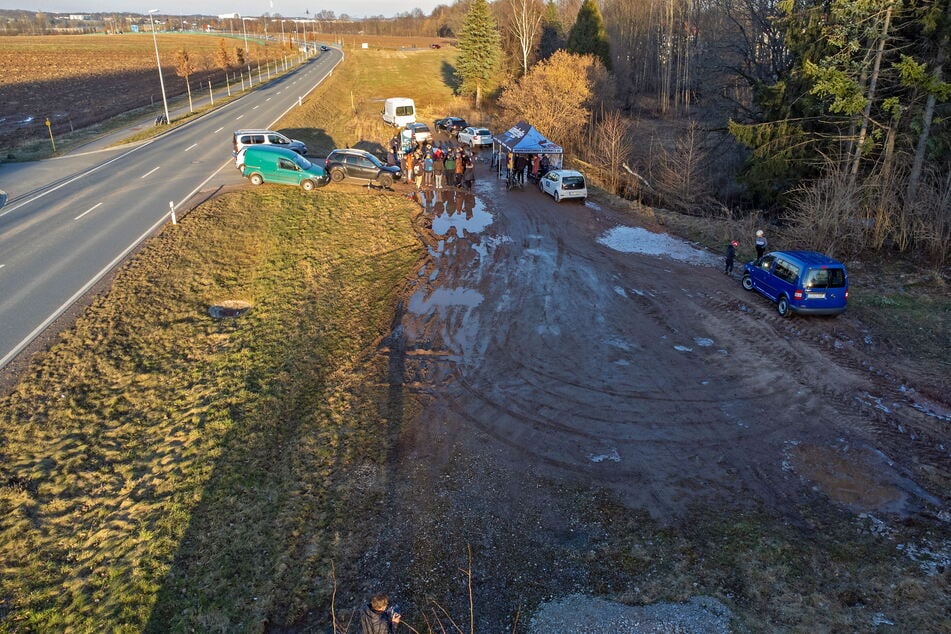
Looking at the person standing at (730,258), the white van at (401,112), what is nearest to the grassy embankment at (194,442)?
the person standing at (730,258)

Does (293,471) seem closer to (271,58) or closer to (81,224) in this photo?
(81,224)

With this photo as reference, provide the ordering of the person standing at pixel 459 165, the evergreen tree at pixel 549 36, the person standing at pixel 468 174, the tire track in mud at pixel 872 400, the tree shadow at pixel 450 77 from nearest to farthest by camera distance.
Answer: the tire track in mud at pixel 872 400 → the person standing at pixel 459 165 → the person standing at pixel 468 174 → the evergreen tree at pixel 549 36 → the tree shadow at pixel 450 77

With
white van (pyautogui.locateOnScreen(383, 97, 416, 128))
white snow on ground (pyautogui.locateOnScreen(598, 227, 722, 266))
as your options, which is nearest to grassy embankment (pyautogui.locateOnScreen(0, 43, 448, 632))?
white snow on ground (pyautogui.locateOnScreen(598, 227, 722, 266))

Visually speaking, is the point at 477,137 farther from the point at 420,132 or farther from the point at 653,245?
the point at 653,245

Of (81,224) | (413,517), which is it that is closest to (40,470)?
(413,517)

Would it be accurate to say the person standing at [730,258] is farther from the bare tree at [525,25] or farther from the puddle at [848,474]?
the bare tree at [525,25]

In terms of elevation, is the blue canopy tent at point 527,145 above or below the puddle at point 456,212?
above

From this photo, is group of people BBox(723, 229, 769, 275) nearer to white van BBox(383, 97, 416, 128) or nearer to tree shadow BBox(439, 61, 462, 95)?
white van BBox(383, 97, 416, 128)
